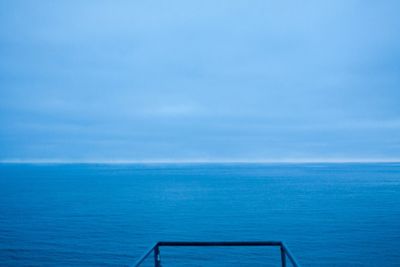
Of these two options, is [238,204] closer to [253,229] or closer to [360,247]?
[253,229]

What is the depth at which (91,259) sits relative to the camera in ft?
54.2

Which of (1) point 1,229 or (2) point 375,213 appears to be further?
(2) point 375,213

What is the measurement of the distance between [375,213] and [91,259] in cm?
2653

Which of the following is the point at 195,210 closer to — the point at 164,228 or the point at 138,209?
the point at 138,209

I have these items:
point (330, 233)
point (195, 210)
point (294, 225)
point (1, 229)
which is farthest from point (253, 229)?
point (1, 229)

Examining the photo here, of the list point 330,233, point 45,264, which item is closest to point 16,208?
point 45,264

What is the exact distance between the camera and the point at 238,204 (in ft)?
128

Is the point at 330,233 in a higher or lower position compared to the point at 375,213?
lower

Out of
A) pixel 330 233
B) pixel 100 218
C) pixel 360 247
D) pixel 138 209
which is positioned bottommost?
pixel 360 247

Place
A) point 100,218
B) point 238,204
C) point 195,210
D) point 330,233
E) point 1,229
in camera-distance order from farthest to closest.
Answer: point 238,204 < point 195,210 < point 100,218 < point 1,229 < point 330,233

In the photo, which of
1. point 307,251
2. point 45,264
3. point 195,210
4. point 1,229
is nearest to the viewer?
point 45,264

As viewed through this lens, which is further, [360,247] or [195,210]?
[195,210]

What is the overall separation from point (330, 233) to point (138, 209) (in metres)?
21.1

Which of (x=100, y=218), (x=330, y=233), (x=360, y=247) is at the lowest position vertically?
(x=360, y=247)
